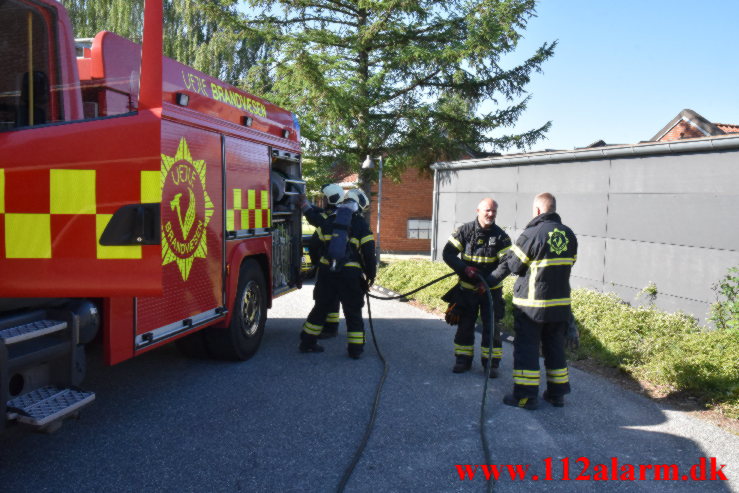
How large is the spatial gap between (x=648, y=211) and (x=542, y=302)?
435 cm

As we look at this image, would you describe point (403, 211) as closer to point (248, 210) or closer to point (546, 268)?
point (248, 210)

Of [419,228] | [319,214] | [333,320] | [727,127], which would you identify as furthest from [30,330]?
[727,127]

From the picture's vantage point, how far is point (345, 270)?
19.4 feet

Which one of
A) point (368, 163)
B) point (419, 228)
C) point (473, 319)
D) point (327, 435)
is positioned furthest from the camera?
point (419, 228)

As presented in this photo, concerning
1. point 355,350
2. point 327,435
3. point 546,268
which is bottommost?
point 327,435

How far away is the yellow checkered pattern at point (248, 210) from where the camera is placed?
16.9 ft

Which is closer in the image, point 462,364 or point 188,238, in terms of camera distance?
point 188,238

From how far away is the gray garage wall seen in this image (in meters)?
6.88

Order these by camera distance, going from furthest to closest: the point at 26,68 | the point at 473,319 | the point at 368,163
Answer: the point at 368,163 → the point at 473,319 → the point at 26,68

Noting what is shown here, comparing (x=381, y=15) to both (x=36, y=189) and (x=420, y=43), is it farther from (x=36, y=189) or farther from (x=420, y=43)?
(x=36, y=189)

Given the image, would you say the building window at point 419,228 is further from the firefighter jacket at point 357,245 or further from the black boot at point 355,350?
the black boot at point 355,350

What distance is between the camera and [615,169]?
28.0 feet

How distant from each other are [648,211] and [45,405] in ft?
24.7

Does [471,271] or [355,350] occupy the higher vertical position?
[471,271]
